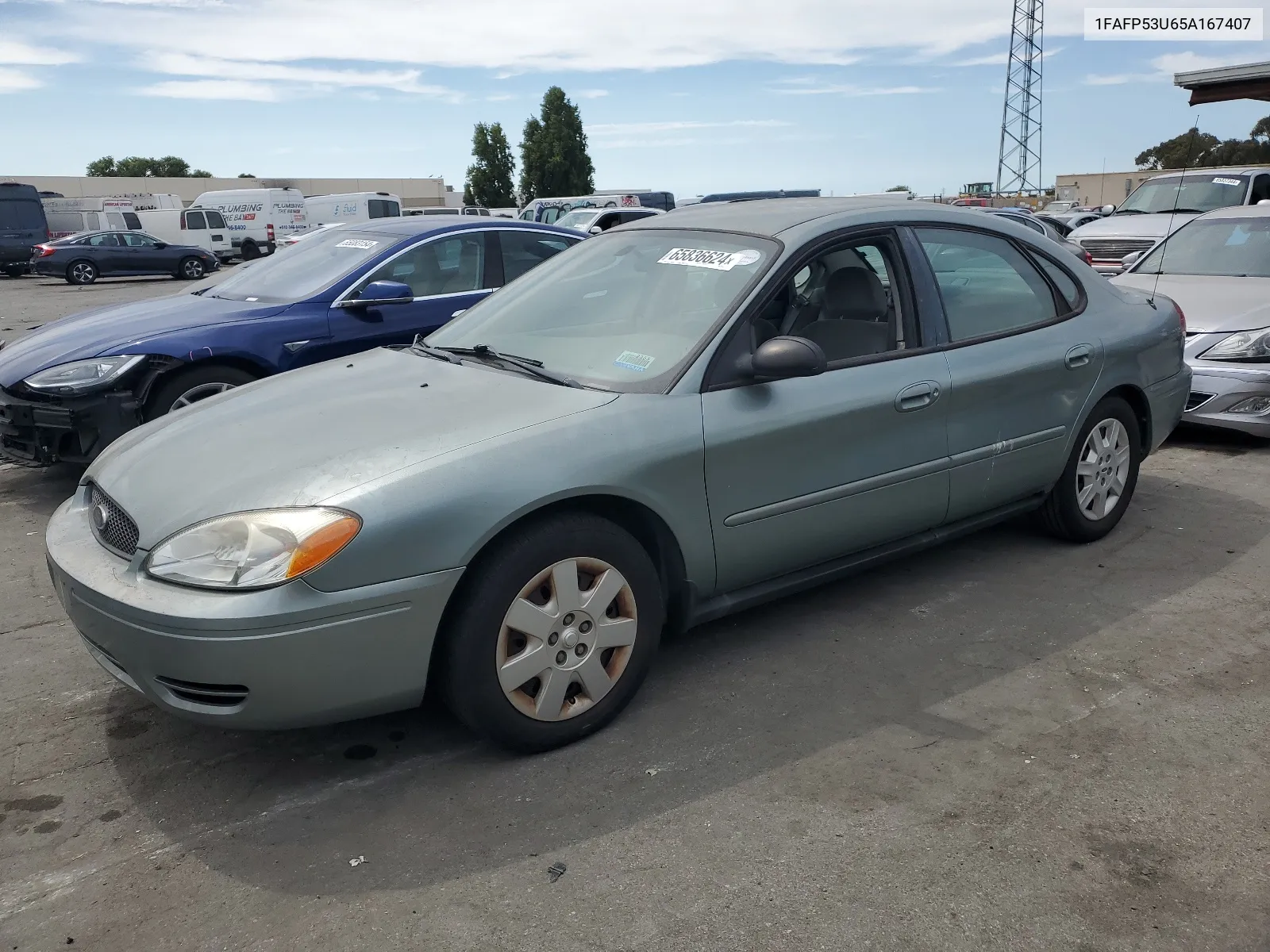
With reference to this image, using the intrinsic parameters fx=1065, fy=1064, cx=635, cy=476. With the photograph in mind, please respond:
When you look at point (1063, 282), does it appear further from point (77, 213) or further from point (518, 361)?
point (77, 213)

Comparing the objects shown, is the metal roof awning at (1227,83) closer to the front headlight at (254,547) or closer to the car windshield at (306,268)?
the car windshield at (306,268)

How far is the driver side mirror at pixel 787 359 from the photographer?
337 centimetres

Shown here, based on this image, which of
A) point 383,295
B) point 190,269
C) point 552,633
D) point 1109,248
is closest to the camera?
point 552,633

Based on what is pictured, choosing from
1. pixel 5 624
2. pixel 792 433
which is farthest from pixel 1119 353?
pixel 5 624

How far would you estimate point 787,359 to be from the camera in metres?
3.37

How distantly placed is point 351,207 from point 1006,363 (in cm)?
3228

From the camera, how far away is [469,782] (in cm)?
304

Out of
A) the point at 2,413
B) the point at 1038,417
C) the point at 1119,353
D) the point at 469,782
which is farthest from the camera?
the point at 2,413

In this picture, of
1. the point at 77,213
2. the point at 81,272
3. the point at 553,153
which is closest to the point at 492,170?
the point at 553,153

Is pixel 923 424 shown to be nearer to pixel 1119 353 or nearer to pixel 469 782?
pixel 1119 353

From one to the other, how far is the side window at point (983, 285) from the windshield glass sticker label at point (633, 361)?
1.36 m

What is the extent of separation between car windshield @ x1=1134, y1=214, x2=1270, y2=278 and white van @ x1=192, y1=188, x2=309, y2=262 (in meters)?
31.1

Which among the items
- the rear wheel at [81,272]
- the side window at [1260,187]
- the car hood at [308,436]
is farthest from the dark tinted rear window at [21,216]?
the car hood at [308,436]

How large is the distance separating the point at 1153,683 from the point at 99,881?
10.6 ft
